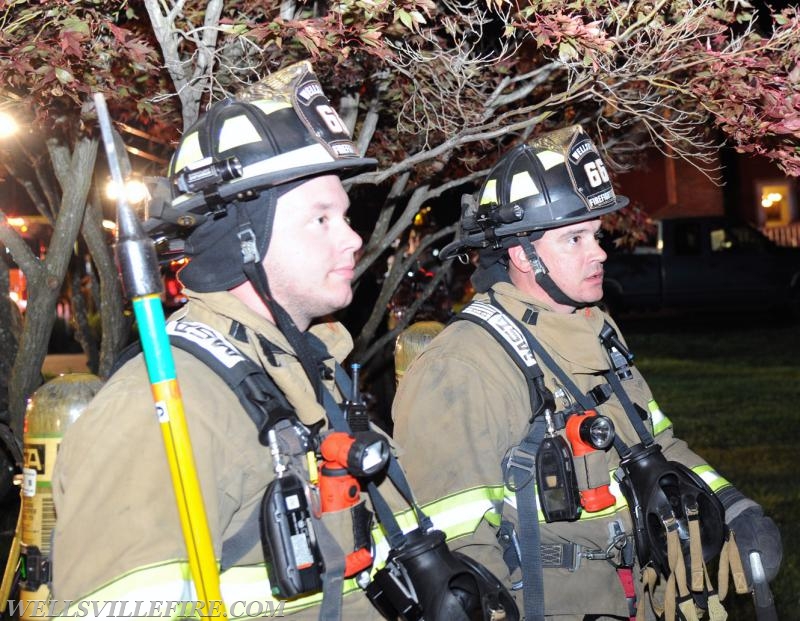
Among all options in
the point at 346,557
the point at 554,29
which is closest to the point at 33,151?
the point at 554,29

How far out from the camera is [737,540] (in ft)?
12.1

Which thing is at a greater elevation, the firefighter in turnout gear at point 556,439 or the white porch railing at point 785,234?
the firefighter in turnout gear at point 556,439

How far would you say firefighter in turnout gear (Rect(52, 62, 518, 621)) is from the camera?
192 cm

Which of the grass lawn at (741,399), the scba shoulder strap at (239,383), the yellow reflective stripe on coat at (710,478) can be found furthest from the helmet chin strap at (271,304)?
the grass lawn at (741,399)

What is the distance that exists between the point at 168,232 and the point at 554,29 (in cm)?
209

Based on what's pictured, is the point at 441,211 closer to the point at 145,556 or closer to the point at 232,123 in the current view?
the point at 232,123

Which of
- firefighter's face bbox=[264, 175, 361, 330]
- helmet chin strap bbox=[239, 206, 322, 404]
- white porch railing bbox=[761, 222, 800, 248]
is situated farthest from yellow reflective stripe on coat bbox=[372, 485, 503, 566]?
white porch railing bbox=[761, 222, 800, 248]

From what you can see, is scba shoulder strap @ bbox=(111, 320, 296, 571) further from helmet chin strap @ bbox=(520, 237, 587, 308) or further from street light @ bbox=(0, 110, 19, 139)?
street light @ bbox=(0, 110, 19, 139)

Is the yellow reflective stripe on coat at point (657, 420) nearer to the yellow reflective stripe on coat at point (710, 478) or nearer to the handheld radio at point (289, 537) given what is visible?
the yellow reflective stripe on coat at point (710, 478)

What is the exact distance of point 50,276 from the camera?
5.55m

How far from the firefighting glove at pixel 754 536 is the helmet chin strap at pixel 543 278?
0.99 meters

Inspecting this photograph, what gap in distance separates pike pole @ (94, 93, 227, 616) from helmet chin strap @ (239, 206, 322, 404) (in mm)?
352

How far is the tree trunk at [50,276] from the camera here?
5.45 meters

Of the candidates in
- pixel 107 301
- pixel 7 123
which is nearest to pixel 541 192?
pixel 7 123
